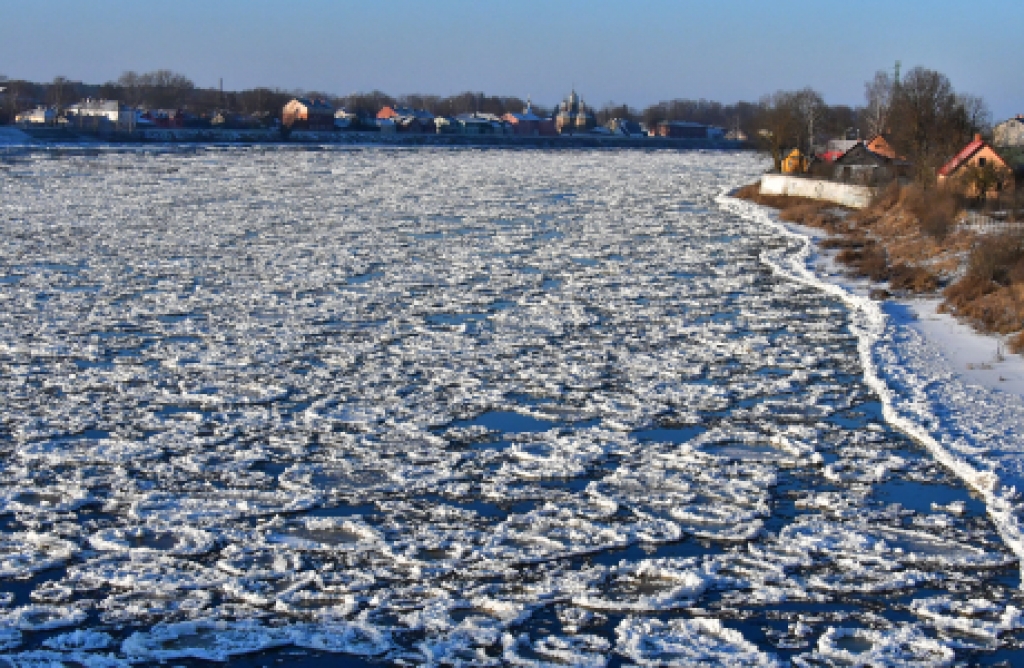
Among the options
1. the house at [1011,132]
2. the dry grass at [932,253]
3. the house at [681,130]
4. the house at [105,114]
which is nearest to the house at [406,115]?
the house at [105,114]

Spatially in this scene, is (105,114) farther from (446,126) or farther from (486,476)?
(486,476)

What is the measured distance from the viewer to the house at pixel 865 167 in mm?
27995

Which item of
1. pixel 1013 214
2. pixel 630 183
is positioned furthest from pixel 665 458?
pixel 630 183

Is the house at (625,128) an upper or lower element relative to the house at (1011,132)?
upper

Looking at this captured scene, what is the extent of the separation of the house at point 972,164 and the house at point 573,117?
94805 millimetres

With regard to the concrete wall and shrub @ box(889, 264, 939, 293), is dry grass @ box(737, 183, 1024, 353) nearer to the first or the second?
shrub @ box(889, 264, 939, 293)

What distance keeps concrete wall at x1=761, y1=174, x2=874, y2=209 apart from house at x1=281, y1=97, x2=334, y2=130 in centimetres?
6102

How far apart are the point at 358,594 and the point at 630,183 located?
3323 cm

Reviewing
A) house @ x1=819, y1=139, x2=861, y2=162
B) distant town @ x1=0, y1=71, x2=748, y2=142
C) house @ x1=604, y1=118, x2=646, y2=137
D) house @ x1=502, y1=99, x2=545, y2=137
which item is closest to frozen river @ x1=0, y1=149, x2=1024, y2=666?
house @ x1=819, y1=139, x2=861, y2=162

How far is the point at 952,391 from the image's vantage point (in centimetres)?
813

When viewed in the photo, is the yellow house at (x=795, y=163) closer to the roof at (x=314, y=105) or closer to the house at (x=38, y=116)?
the roof at (x=314, y=105)

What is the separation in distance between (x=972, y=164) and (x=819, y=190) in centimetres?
542

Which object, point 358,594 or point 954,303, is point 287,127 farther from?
point 358,594

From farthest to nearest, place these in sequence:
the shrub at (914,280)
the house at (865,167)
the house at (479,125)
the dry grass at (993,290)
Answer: the house at (479,125) → the house at (865,167) → the shrub at (914,280) → the dry grass at (993,290)
